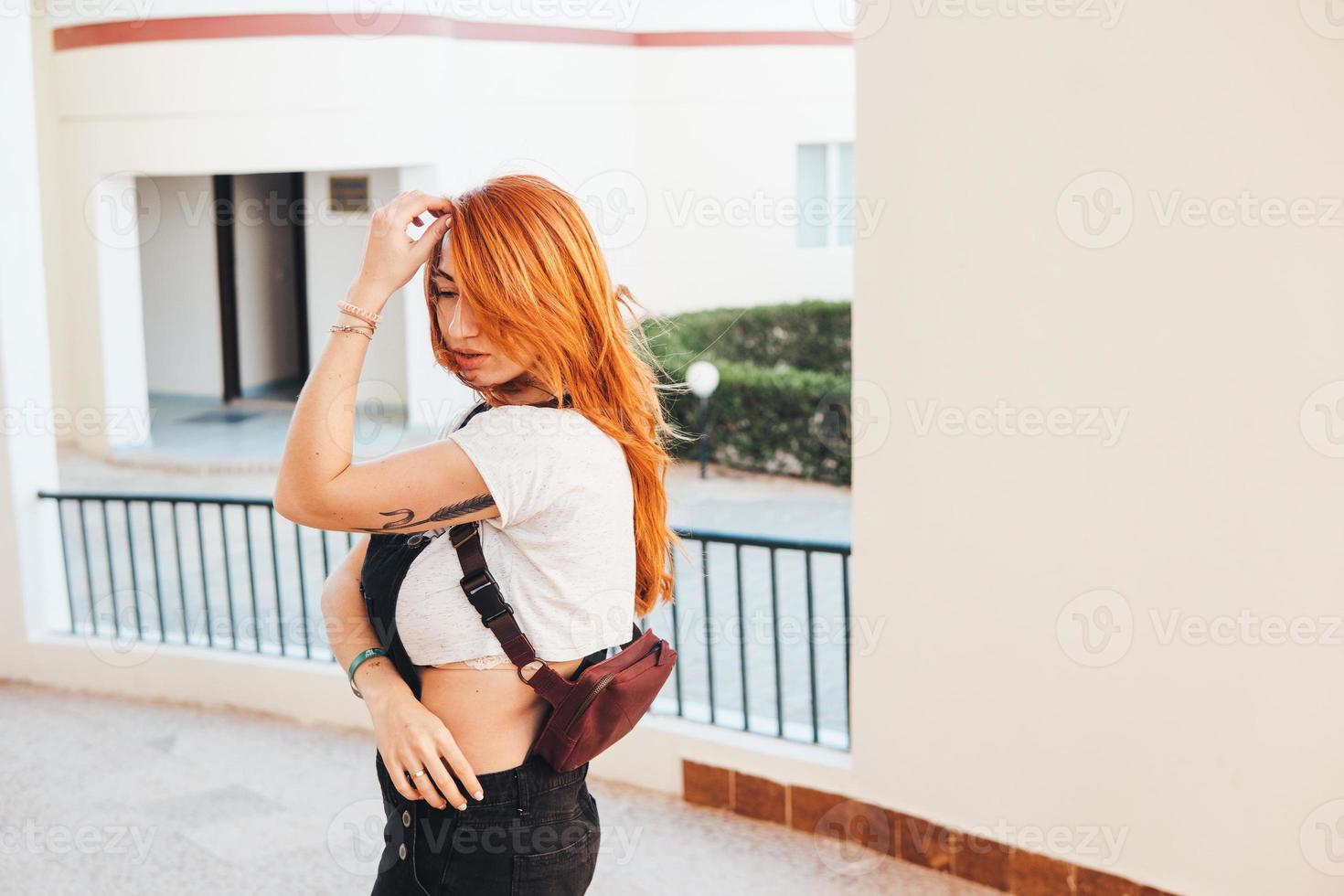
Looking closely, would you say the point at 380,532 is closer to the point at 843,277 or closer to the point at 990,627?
the point at 990,627

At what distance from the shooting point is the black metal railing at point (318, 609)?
14.9 feet

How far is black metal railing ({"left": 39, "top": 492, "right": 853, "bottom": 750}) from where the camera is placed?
453 centimetres

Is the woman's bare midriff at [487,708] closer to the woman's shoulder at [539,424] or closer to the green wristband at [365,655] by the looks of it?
the green wristband at [365,655]

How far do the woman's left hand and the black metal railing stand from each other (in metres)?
2.57

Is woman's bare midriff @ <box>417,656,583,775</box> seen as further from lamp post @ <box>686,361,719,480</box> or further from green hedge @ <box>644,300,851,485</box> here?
lamp post @ <box>686,361,719,480</box>

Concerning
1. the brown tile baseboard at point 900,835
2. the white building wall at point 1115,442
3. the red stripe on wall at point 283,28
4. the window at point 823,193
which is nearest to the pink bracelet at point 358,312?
the white building wall at point 1115,442

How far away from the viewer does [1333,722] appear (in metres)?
3.10

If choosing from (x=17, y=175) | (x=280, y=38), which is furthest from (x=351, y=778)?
(x=280, y=38)

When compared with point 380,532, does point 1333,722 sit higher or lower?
lower

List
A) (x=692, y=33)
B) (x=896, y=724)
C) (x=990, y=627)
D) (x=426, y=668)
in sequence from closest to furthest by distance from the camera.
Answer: (x=426, y=668)
(x=990, y=627)
(x=896, y=724)
(x=692, y=33)

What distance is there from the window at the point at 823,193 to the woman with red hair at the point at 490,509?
1354 centimetres

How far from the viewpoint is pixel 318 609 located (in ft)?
23.2

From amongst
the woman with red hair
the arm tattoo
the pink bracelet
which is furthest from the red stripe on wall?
the arm tattoo

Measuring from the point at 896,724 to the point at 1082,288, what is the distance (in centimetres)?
135
